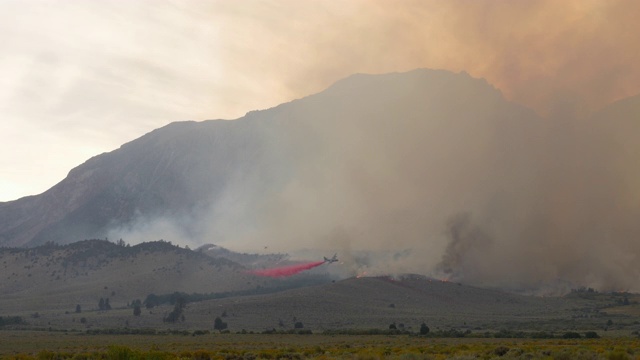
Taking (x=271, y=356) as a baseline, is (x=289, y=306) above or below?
above

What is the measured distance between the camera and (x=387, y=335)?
120438 mm

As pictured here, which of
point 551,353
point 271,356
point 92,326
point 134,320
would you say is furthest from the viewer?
point 134,320

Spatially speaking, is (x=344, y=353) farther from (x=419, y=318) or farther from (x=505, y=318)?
(x=505, y=318)

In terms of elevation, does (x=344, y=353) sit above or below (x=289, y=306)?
below

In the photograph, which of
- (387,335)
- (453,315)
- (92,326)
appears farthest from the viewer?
(453,315)

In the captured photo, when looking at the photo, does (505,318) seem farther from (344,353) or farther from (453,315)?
(344,353)

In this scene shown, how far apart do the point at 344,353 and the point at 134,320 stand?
11172 centimetres

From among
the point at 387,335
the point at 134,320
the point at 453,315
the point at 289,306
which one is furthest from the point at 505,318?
the point at 134,320

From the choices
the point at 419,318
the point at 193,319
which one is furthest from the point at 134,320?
the point at 419,318

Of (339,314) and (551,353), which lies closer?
(551,353)

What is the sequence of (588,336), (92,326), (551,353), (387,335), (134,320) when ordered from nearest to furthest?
(551,353), (588,336), (387,335), (92,326), (134,320)

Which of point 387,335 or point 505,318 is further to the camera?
point 505,318

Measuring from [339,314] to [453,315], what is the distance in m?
29.2

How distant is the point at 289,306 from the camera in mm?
190750
